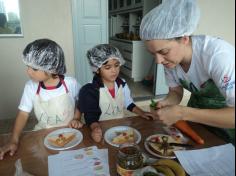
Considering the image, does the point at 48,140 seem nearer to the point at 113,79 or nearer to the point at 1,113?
the point at 113,79

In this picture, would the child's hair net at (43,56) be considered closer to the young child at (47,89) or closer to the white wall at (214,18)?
the young child at (47,89)

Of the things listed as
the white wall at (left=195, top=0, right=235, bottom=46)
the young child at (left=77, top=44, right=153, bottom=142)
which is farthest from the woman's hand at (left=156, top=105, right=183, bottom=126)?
the white wall at (left=195, top=0, right=235, bottom=46)

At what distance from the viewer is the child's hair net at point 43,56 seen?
3.96ft

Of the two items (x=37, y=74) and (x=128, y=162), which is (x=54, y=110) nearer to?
(x=37, y=74)

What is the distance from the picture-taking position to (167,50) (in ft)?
3.07

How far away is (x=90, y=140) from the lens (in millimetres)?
998

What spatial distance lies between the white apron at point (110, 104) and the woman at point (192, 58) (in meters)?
0.39

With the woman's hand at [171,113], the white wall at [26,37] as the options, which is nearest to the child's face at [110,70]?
the woman's hand at [171,113]

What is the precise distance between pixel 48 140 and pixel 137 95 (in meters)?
2.51

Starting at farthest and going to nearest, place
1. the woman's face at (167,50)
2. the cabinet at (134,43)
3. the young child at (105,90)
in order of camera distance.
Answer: the cabinet at (134,43)
the young child at (105,90)
the woman's face at (167,50)

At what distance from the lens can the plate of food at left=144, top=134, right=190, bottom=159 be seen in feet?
2.91

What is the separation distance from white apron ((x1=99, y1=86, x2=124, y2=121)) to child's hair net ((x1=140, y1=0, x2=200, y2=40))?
0.54m

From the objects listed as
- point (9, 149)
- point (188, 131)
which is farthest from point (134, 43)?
point (9, 149)

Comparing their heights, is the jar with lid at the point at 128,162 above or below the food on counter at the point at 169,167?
above
